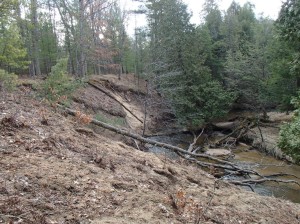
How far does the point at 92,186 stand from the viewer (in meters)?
4.08

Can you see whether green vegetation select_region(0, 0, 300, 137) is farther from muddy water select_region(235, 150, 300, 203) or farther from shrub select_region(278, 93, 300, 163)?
shrub select_region(278, 93, 300, 163)

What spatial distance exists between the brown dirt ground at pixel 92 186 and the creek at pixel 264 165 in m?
2.93

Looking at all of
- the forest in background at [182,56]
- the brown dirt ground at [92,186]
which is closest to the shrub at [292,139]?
the brown dirt ground at [92,186]

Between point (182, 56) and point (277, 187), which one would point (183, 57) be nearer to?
point (182, 56)

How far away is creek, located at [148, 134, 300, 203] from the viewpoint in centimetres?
978

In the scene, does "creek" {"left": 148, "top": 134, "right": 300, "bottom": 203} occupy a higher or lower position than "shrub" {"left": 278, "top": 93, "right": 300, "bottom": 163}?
lower

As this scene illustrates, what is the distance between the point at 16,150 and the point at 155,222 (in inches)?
98.3

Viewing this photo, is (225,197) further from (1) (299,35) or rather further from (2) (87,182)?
(1) (299,35)

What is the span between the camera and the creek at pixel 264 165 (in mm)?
9781

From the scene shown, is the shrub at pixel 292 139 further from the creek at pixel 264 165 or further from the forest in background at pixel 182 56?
the forest in background at pixel 182 56

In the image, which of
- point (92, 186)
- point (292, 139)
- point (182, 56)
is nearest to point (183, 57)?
point (182, 56)

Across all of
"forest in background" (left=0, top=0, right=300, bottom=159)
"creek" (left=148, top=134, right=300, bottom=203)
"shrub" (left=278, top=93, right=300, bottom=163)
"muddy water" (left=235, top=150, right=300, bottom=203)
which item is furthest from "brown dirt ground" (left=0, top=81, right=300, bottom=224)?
"forest in background" (left=0, top=0, right=300, bottom=159)

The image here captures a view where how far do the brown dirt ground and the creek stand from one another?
2933mm

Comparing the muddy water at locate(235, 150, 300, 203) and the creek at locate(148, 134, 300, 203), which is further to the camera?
the creek at locate(148, 134, 300, 203)
